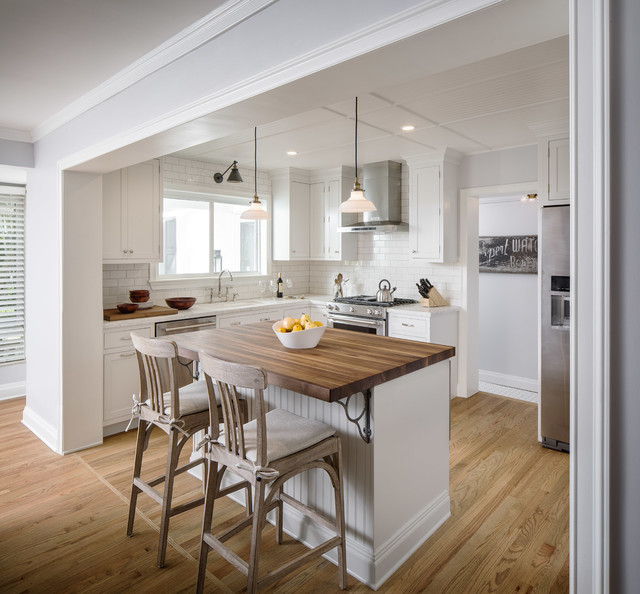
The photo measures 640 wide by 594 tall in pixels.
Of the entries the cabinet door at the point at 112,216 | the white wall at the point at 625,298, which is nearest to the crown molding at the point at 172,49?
the cabinet door at the point at 112,216

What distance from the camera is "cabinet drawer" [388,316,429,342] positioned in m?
4.53

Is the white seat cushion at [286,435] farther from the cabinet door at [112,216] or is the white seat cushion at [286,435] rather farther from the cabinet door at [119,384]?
the cabinet door at [112,216]

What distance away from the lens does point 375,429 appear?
7.11 feet

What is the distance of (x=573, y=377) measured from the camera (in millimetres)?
1190

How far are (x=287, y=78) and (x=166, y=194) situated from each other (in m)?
3.54

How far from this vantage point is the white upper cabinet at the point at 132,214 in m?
4.02

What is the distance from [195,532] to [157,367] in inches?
38.4

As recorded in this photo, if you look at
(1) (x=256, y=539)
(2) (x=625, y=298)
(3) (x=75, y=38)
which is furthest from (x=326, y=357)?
(3) (x=75, y=38)

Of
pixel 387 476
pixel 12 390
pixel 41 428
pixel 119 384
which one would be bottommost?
pixel 41 428

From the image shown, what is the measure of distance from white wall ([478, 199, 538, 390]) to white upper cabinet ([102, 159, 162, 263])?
3.75m

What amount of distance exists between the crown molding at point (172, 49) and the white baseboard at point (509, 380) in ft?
16.1

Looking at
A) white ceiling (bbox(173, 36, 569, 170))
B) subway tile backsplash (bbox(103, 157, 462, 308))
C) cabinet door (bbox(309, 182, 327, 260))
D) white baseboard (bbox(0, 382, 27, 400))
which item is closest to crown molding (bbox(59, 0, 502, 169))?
white ceiling (bbox(173, 36, 569, 170))

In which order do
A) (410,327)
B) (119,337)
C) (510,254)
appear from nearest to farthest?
(119,337) → (410,327) → (510,254)

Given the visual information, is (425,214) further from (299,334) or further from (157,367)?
(157,367)
